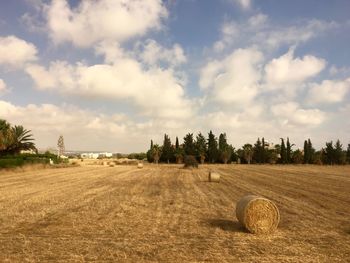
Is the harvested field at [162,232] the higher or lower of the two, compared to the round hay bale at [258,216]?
lower

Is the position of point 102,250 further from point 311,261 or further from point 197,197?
point 197,197

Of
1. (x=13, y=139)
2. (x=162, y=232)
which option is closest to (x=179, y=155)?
(x=13, y=139)

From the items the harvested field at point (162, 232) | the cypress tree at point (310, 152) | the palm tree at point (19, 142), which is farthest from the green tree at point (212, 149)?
the harvested field at point (162, 232)

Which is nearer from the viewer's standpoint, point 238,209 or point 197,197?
point 238,209

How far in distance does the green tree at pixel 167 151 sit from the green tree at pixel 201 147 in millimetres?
8246

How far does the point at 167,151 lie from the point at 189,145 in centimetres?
710

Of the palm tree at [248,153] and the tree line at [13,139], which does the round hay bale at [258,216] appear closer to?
the tree line at [13,139]

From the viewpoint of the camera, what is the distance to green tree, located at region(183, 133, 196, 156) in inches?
4871

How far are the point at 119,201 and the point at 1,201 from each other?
6.42 meters

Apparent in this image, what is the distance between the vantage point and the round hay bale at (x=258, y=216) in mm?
14086

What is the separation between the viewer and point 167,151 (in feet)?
415

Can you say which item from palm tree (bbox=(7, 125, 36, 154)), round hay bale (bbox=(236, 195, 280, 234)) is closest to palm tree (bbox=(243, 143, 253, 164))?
palm tree (bbox=(7, 125, 36, 154))

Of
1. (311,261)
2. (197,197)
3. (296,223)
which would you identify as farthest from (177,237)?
(197,197)

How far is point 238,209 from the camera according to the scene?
49.1 feet
